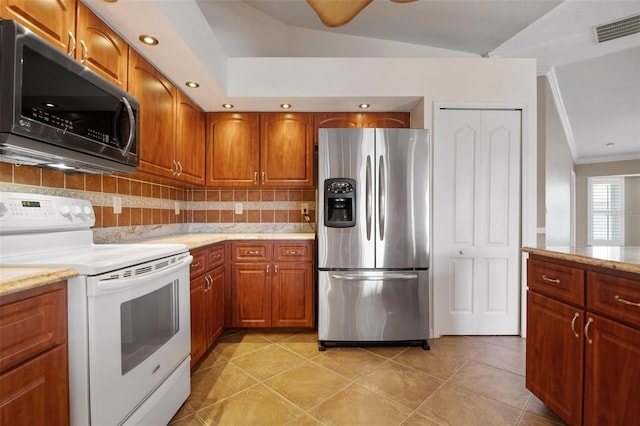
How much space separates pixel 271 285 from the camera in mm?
2494

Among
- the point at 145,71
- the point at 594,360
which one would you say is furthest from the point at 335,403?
the point at 145,71

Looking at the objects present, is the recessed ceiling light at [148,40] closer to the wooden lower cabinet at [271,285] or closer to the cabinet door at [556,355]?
the wooden lower cabinet at [271,285]

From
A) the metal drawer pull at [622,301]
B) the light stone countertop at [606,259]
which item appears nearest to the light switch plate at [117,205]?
the light stone countertop at [606,259]

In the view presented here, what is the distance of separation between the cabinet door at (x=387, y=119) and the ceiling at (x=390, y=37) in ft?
0.34

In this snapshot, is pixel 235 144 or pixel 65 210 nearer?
pixel 65 210

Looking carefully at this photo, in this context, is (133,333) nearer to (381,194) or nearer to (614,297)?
(381,194)

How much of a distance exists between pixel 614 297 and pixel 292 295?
2.04 metres

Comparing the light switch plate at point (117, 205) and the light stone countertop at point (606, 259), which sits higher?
the light switch plate at point (117, 205)

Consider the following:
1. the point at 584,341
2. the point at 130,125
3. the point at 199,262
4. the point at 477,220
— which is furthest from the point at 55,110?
the point at 477,220

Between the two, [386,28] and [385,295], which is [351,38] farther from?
[385,295]

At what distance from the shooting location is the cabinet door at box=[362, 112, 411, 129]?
2.79m

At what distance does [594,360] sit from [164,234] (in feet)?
9.68

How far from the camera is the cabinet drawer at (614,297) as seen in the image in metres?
1.00

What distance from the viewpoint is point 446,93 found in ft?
8.11
